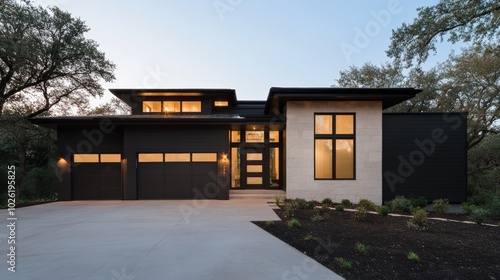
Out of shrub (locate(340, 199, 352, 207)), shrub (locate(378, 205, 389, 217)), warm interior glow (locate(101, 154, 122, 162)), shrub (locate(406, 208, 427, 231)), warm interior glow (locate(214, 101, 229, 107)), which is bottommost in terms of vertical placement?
shrub (locate(340, 199, 352, 207))

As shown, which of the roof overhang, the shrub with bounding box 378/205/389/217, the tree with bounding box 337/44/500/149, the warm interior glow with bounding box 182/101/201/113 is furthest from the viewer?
the tree with bounding box 337/44/500/149

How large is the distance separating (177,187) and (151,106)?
249 inches

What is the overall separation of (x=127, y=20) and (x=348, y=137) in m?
13.4

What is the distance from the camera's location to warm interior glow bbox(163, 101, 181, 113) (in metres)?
15.2

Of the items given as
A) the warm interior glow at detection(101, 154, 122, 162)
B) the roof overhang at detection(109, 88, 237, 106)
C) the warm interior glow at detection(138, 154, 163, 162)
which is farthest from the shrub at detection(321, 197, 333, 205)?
the warm interior glow at detection(101, 154, 122, 162)

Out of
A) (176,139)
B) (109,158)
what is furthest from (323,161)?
(109,158)

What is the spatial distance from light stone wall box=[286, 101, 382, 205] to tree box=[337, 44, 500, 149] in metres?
9.04

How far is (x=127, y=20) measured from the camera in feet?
45.3

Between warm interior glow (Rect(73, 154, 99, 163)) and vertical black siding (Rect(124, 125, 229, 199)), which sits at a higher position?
vertical black siding (Rect(124, 125, 229, 199))

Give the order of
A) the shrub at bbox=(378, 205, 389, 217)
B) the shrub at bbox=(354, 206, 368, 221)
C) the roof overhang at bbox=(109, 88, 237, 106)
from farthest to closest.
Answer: the roof overhang at bbox=(109, 88, 237, 106), the shrub at bbox=(378, 205, 389, 217), the shrub at bbox=(354, 206, 368, 221)

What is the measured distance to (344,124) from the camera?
10.9 m

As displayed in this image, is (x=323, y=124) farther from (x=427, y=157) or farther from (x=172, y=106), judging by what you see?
(x=172, y=106)

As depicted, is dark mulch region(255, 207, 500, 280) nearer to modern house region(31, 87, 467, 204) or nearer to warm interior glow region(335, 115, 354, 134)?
modern house region(31, 87, 467, 204)

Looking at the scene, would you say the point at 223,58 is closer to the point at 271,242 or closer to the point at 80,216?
the point at 80,216
